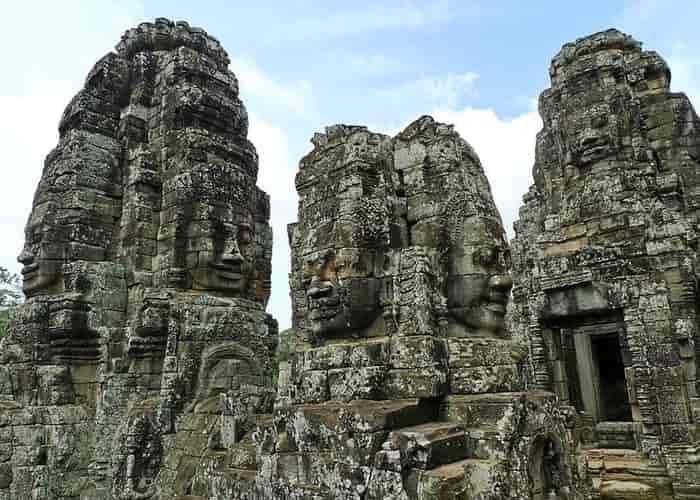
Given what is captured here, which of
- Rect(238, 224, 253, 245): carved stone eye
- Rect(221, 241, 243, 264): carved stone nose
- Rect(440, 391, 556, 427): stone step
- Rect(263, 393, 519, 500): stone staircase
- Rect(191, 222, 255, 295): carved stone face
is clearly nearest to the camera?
Rect(263, 393, 519, 500): stone staircase

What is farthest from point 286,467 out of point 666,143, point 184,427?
point 666,143

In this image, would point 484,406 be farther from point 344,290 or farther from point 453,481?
point 344,290

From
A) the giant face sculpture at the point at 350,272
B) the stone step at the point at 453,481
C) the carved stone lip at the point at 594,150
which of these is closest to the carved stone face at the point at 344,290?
the giant face sculpture at the point at 350,272

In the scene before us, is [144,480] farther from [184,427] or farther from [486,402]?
[486,402]

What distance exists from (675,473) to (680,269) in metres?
3.41

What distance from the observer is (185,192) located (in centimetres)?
768

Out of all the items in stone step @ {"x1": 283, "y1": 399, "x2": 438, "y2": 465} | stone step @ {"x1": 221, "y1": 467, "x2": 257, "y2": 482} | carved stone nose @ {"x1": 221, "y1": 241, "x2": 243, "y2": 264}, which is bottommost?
A: stone step @ {"x1": 221, "y1": 467, "x2": 257, "y2": 482}

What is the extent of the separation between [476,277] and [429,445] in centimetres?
161

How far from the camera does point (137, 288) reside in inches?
310

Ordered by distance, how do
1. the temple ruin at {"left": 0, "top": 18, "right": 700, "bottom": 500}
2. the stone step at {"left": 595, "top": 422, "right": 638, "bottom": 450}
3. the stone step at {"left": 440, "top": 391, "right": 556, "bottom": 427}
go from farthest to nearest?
the stone step at {"left": 595, "top": 422, "right": 638, "bottom": 450} → the temple ruin at {"left": 0, "top": 18, "right": 700, "bottom": 500} → the stone step at {"left": 440, "top": 391, "right": 556, "bottom": 427}

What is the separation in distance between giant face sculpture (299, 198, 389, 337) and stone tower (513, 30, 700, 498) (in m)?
5.03

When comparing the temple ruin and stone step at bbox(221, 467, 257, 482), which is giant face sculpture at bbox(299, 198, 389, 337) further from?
stone step at bbox(221, 467, 257, 482)

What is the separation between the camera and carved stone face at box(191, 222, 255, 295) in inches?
301

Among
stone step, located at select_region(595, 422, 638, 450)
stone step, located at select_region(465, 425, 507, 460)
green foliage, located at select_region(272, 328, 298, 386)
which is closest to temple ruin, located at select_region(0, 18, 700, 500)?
stone step, located at select_region(465, 425, 507, 460)
